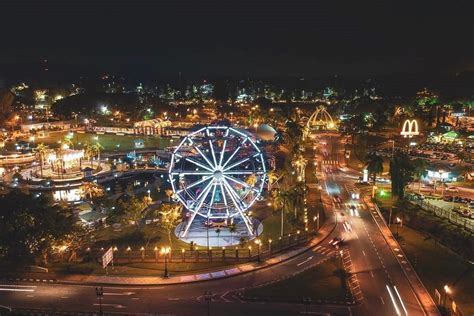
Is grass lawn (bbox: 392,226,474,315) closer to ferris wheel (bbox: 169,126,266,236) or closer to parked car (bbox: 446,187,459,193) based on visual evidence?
ferris wheel (bbox: 169,126,266,236)

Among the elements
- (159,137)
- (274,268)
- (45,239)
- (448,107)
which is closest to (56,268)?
(45,239)

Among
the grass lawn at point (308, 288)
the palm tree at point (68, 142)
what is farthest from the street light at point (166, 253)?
the palm tree at point (68, 142)

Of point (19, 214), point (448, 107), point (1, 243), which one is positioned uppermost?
point (448, 107)

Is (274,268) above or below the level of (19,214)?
below

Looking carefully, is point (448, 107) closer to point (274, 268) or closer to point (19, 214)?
point (274, 268)

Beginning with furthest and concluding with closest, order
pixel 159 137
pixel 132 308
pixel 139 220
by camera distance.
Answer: pixel 159 137 → pixel 139 220 → pixel 132 308

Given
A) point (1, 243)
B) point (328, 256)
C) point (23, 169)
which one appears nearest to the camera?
point (1, 243)

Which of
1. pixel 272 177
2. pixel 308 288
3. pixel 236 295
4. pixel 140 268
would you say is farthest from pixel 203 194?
pixel 308 288

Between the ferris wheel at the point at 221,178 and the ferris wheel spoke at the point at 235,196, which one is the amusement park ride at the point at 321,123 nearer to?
the ferris wheel at the point at 221,178
